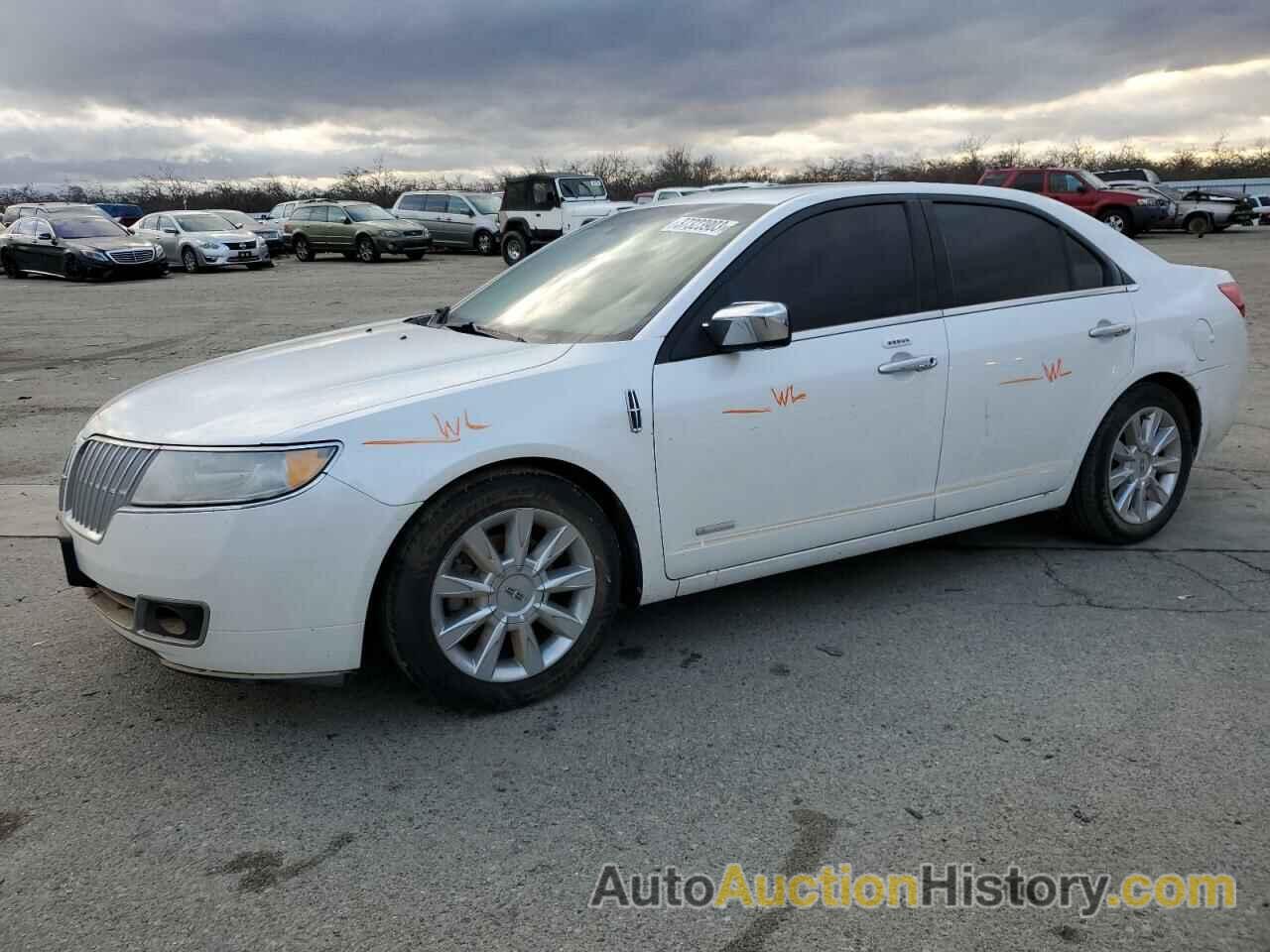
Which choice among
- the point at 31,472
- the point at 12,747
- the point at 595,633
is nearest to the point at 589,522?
the point at 595,633

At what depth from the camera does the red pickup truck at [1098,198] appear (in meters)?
28.2

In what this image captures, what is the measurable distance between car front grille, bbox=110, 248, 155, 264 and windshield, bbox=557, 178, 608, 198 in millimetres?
9589

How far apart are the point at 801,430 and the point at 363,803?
6.33ft

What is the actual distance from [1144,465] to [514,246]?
24461 millimetres

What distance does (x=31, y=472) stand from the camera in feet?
22.1

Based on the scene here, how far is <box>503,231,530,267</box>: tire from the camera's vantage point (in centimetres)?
2766

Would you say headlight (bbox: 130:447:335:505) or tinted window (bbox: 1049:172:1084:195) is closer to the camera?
headlight (bbox: 130:447:335:505)

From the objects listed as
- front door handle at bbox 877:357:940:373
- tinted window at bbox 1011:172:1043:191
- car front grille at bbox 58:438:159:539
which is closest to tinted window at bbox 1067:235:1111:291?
front door handle at bbox 877:357:940:373

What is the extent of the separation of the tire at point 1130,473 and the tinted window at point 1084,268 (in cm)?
51

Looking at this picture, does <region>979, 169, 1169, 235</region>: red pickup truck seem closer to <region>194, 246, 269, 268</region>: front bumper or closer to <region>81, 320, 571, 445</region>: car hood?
<region>194, 246, 269, 268</region>: front bumper

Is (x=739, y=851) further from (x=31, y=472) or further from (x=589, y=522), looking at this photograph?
(x=31, y=472)

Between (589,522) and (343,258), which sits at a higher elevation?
(589,522)

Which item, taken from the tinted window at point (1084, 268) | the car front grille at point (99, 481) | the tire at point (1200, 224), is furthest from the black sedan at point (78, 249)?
the tire at point (1200, 224)

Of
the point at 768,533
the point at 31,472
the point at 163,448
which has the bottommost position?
the point at 31,472
